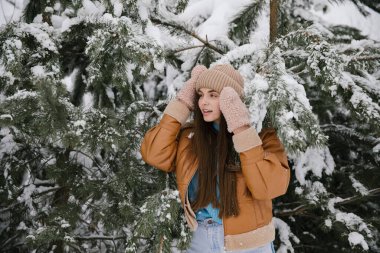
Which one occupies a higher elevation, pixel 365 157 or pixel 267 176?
pixel 267 176

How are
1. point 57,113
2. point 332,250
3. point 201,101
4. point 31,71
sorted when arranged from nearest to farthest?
1. point 57,113
2. point 201,101
3. point 31,71
4. point 332,250

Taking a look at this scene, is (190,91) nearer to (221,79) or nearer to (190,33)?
(221,79)

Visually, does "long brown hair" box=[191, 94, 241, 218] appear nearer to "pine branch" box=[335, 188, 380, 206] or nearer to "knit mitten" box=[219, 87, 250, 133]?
"knit mitten" box=[219, 87, 250, 133]

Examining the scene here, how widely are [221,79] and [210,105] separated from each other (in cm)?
15

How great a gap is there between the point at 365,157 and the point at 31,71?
10.2 feet

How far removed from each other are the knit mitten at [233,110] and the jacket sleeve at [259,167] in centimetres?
5

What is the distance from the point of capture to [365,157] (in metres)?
3.79

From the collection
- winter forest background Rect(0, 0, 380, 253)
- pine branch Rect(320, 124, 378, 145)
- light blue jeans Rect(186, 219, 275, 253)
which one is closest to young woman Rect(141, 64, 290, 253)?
light blue jeans Rect(186, 219, 275, 253)

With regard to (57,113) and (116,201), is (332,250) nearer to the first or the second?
(116,201)

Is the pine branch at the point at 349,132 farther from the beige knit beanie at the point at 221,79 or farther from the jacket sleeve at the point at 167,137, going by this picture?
the jacket sleeve at the point at 167,137

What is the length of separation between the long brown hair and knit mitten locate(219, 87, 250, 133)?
8.0 inches

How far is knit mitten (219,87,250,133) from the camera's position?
1844mm

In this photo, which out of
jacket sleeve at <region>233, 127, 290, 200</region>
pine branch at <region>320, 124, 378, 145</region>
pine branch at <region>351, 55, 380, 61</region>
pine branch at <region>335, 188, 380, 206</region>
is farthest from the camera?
pine branch at <region>320, 124, 378, 145</region>

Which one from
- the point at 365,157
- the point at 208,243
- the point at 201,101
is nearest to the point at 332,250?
the point at 365,157
